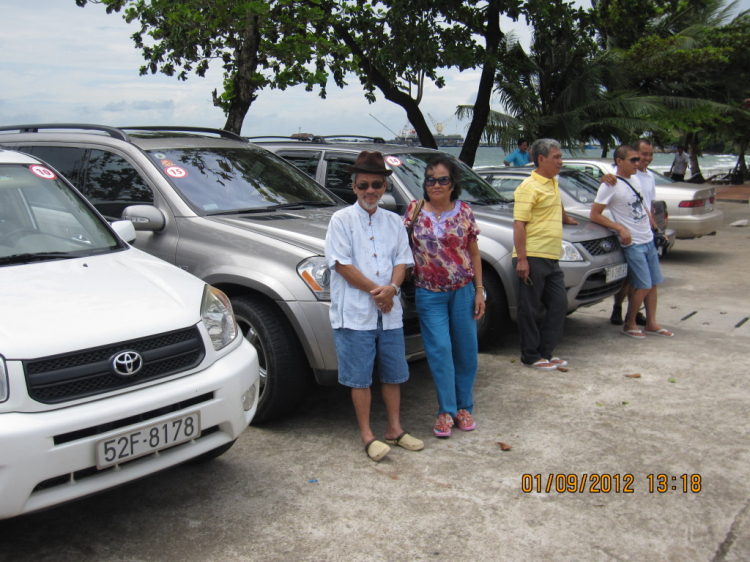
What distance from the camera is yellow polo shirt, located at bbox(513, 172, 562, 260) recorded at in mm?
5406

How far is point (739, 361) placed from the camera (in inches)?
224

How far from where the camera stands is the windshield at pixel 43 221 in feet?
11.9

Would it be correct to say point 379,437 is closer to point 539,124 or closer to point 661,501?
point 661,501

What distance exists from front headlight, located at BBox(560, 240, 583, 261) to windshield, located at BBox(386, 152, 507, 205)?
3.80ft

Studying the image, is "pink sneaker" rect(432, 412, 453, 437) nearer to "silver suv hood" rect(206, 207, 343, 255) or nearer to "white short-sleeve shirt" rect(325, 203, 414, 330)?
"white short-sleeve shirt" rect(325, 203, 414, 330)

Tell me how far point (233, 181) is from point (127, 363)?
2563 millimetres

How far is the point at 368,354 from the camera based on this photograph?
12.8ft

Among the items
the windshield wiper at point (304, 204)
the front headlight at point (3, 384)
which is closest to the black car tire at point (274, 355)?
the windshield wiper at point (304, 204)

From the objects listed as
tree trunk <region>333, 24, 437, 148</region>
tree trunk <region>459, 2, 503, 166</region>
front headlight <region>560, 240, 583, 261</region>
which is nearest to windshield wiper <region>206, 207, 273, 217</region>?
front headlight <region>560, 240, 583, 261</region>

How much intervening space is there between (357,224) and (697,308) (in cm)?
523

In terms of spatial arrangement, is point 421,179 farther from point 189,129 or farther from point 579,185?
point 579,185

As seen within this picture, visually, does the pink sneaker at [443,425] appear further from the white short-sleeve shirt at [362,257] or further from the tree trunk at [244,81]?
the tree trunk at [244,81]

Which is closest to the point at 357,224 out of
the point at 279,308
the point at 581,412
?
the point at 279,308

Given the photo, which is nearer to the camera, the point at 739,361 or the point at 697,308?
→ the point at 739,361
